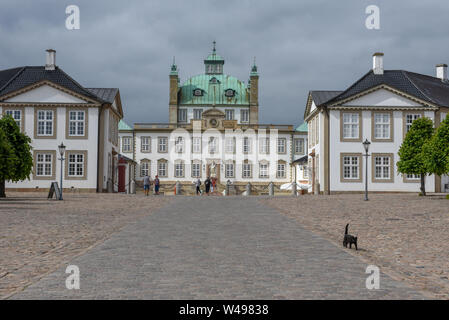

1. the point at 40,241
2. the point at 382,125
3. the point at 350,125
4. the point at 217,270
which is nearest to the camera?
the point at 217,270

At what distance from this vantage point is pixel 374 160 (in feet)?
139

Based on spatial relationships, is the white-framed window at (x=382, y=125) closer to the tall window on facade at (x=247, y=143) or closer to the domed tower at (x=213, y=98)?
the tall window on facade at (x=247, y=143)

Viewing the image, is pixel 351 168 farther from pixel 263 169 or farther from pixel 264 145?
pixel 264 145


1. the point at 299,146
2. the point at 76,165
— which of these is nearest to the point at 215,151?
the point at 299,146

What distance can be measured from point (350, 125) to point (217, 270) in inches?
1450

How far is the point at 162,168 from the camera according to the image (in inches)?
2778

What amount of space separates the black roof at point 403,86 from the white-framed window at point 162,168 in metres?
32.7

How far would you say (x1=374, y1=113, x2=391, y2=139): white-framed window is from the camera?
4253 centimetres

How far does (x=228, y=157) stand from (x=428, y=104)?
32.4 meters

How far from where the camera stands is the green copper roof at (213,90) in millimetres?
82688

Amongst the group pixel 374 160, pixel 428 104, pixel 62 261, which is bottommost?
pixel 62 261
